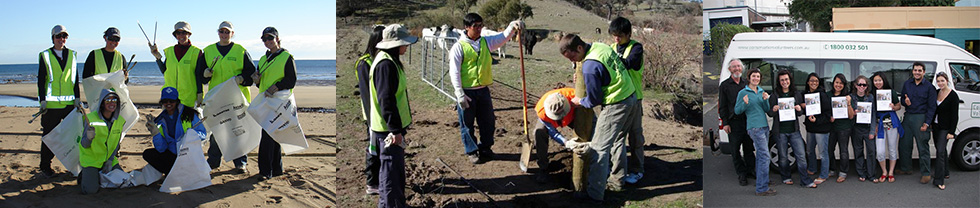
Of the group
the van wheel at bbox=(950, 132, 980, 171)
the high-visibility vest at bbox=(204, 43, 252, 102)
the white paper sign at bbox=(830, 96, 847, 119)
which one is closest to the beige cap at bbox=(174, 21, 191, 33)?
the high-visibility vest at bbox=(204, 43, 252, 102)

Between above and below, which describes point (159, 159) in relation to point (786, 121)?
below

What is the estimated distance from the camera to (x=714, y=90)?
Answer: 980 centimetres

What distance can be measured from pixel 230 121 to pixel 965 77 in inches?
218

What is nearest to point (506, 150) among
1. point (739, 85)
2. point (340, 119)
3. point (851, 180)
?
point (340, 119)

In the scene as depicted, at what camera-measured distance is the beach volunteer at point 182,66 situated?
18.4ft

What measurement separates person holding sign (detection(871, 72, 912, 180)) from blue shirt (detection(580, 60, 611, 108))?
3040mm

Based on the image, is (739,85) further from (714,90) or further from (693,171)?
(714,90)

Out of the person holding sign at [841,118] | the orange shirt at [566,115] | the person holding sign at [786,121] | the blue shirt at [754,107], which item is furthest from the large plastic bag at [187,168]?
the person holding sign at [841,118]

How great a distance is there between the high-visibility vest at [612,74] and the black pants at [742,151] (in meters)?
2.04

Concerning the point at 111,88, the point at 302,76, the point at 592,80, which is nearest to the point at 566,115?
the point at 592,80

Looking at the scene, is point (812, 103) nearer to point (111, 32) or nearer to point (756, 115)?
point (756, 115)

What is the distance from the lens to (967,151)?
6.20 m

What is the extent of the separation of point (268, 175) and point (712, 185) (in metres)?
3.29

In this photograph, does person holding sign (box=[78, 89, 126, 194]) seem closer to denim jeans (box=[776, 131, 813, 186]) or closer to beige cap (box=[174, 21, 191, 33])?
beige cap (box=[174, 21, 191, 33])
